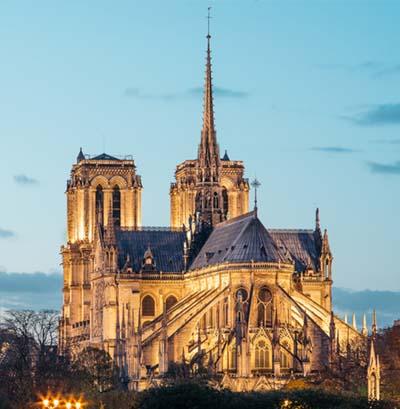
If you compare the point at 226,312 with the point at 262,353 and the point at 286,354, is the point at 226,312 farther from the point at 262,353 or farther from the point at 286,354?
the point at 286,354

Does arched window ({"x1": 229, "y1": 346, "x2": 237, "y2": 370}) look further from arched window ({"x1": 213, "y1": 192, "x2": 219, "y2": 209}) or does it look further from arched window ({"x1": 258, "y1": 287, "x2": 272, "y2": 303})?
arched window ({"x1": 213, "y1": 192, "x2": 219, "y2": 209})

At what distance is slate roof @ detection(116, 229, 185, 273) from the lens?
557 feet

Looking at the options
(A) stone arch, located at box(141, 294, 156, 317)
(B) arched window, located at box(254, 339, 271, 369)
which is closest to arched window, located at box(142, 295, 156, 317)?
(A) stone arch, located at box(141, 294, 156, 317)

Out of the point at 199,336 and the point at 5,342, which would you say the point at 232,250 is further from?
the point at 5,342

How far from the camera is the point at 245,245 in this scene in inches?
6186

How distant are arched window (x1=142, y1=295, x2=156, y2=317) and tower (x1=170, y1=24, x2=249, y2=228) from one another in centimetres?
914

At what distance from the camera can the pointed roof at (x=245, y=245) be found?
157 meters

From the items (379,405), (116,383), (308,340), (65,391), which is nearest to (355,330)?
(308,340)

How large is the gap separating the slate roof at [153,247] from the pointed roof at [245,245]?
5940mm

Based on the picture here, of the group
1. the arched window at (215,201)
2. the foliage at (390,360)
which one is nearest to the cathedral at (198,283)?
the arched window at (215,201)

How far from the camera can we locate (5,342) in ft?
538

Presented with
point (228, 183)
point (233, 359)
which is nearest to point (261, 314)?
point (233, 359)

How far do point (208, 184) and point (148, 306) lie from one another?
12.0m

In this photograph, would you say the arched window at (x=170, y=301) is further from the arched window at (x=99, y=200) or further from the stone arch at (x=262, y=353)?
the arched window at (x=99, y=200)
